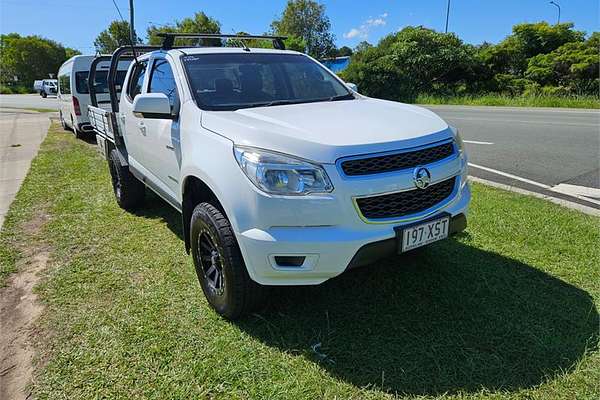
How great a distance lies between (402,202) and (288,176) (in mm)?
679

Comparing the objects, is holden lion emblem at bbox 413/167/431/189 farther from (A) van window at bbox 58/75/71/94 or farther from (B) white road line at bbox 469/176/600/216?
(A) van window at bbox 58/75/71/94

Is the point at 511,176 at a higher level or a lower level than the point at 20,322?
higher

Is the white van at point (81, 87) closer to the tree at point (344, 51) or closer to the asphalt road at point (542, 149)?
the asphalt road at point (542, 149)

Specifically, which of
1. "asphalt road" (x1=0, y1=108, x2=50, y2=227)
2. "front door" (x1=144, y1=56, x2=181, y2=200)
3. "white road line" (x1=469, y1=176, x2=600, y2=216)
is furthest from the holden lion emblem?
"asphalt road" (x1=0, y1=108, x2=50, y2=227)

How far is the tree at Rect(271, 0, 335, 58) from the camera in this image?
50531 millimetres

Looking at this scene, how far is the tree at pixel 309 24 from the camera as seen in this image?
1989 inches

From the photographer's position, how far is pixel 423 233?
8.18ft

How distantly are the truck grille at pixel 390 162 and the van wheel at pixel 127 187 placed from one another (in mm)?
3546

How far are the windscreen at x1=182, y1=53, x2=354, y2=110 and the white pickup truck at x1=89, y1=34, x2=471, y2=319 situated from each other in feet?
0.05

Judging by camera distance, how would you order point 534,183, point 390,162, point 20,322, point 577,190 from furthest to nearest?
point 534,183, point 577,190, point 20,322, point 390,162

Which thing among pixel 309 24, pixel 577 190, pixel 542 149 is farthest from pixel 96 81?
pixel 309 24

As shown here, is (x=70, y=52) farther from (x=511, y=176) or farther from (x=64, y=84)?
(x=511, y=176)

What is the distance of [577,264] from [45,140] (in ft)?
40.5

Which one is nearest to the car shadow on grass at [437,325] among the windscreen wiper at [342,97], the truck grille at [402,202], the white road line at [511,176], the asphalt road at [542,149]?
the truck grille at [402,202]
